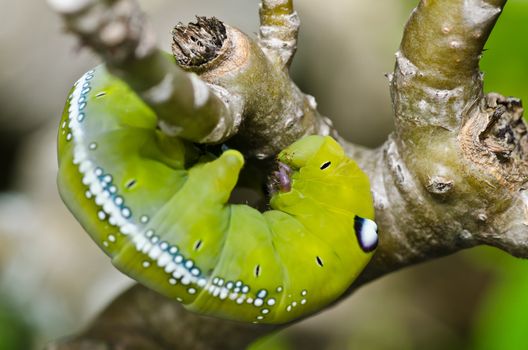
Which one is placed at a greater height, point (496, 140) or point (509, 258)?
point (496, 140)

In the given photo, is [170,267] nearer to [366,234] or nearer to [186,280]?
[186,280]

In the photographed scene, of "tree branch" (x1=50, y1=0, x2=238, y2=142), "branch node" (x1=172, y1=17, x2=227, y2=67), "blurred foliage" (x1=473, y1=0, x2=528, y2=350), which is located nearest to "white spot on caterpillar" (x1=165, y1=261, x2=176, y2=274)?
"tree branch" (x1=50, y1=0, x2=238, y2=142)

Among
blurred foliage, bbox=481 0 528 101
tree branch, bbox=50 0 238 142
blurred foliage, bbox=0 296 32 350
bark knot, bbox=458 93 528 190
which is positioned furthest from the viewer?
blurred foliage, bbox=0 296 32 350

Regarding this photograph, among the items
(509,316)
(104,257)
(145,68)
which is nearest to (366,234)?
(145,68)

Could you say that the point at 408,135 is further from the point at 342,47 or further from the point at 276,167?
the point at 342,47

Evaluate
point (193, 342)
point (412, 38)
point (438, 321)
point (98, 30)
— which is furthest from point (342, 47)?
point (98, 30)

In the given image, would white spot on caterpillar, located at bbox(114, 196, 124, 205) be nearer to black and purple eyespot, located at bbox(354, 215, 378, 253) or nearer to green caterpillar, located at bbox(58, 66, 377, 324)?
green caterpillar, located at bbox(58, 66, 377, 324)

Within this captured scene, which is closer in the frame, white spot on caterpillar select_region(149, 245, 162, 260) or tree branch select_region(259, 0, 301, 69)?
white spot on caterpillar select_region(149, 245, 162, 260)

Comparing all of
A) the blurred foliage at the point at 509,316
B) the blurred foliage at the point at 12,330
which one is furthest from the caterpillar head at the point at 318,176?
the blurred foliage at the point at 12,330
